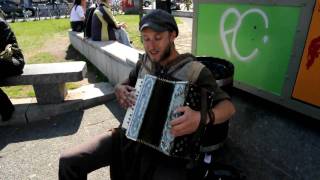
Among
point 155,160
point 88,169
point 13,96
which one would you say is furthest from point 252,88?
point 13,96

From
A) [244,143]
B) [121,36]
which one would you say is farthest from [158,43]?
[121,36]

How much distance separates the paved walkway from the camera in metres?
3.04

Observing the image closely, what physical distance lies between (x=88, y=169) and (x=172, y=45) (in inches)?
48.6

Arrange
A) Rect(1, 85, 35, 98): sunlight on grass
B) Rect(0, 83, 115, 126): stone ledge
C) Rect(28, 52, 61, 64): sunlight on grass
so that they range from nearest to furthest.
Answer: Rect(0, 83, 115, 126): stone ledge
Rect(1, 85, 35, 98): sunlight on grass
Rect(28, 52, 61, 64): sunlight on grass

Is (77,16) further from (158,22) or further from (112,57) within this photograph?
(158,22)

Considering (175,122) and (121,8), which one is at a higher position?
(175,122)

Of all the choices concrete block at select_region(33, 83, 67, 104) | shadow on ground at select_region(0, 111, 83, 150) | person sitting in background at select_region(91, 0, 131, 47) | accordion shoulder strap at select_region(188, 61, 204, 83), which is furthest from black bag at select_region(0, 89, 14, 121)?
accordion shoulder strap at select_region(188, 61, 204, 83)

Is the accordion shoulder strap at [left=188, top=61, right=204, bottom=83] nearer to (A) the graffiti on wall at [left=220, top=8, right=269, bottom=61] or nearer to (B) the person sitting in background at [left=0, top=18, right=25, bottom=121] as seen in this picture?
(A) the graffiti on wall at [left=220, top=8, right=269, bottom=61]

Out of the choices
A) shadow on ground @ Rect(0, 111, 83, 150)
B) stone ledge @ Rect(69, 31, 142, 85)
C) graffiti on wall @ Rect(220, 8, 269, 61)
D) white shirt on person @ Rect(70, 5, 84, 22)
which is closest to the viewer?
graffiti on wall @ Rect(220, 8, 269, 61)

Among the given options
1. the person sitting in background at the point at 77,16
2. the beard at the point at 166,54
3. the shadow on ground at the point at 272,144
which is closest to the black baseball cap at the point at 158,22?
the beard at the point at 166,54

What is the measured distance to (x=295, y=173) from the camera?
9.56ft

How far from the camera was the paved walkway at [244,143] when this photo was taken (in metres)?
3.04

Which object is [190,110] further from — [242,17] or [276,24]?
[242,17]

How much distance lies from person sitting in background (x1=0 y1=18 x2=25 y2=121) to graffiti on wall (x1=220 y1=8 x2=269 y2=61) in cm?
307
